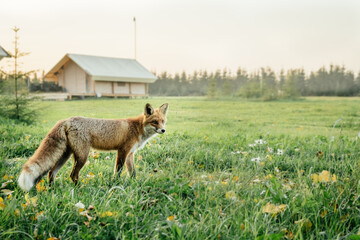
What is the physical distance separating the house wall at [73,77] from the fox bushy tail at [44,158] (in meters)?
2.54

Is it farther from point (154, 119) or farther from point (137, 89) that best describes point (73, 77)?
point (154, 119)

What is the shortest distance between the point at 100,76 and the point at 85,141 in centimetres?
274

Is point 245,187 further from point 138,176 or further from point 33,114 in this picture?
point 33,114

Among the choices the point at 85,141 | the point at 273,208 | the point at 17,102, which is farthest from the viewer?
the point at 17,102

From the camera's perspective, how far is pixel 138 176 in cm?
269

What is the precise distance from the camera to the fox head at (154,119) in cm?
251

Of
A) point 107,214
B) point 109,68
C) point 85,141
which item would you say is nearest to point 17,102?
point 109,68

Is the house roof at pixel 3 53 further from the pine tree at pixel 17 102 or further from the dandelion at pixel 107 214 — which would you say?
the dandelion at pixel 107 214

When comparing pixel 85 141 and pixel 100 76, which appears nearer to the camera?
pixel 85 141

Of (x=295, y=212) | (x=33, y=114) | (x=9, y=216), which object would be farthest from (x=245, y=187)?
(x=33, y=114)

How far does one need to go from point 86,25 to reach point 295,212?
382 cm

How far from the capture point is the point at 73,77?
4.63 meters

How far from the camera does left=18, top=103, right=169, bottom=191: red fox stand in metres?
2.06

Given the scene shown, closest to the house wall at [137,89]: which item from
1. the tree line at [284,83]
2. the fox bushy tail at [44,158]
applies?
the tree line at [284,83]
